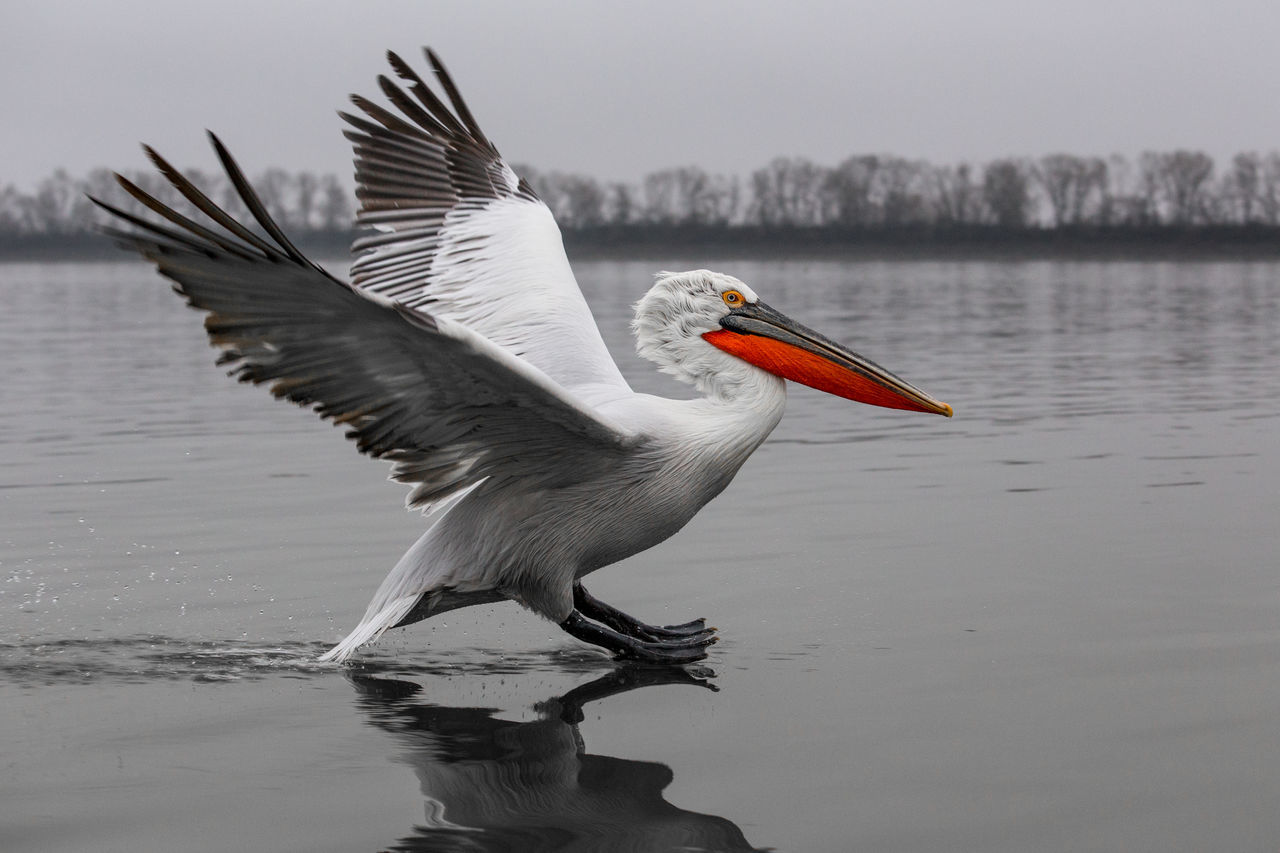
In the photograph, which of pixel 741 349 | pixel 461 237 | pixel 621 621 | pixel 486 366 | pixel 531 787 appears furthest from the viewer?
pixel 461 237

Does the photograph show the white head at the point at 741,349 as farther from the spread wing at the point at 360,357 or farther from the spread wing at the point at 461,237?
the spread wing at the point at 360,357

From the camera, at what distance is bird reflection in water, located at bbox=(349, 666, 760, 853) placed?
3141mm

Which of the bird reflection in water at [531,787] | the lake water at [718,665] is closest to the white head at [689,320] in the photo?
the lake water at [718,665]

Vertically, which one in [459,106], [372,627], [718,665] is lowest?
[718,665]

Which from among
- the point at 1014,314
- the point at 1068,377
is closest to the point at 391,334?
the point at 1068,377

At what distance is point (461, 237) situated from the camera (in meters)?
5.76

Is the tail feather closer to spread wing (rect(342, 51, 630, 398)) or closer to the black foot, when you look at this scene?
the black foot

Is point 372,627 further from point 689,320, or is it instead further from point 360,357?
point 689,320

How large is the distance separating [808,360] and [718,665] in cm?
102

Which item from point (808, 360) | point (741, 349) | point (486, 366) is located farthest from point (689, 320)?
point (486, 366)

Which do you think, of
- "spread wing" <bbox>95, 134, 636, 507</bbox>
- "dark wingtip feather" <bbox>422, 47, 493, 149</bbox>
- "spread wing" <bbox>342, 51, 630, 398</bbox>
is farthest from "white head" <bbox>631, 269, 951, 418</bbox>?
"dark wingtip feather" <bbox>422, 47, 493, 149</bbox>

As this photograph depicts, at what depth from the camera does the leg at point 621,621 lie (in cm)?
487

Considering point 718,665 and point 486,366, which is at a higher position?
point 486,366

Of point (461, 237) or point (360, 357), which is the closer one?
point (360, 357)
